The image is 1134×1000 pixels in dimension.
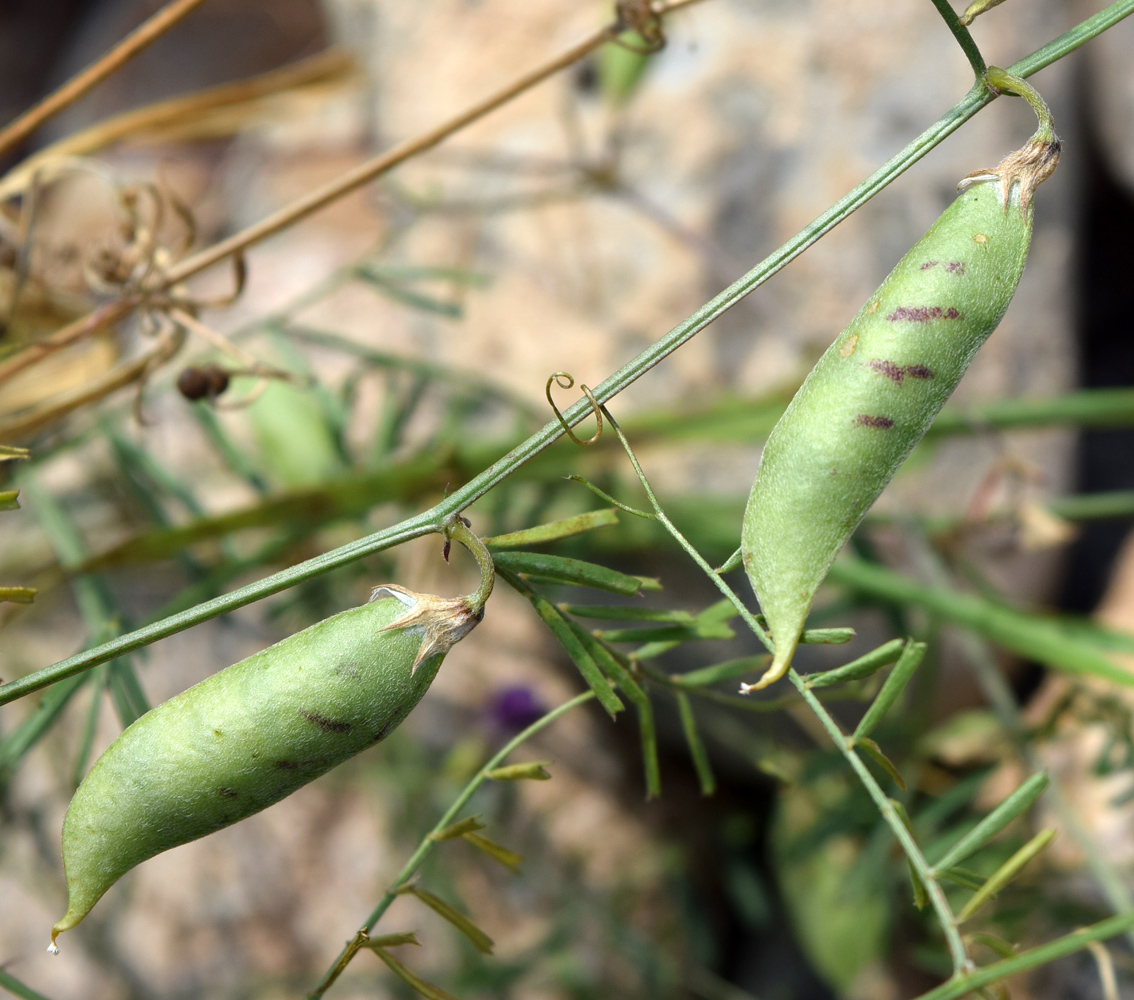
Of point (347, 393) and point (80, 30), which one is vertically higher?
point (80, 30)

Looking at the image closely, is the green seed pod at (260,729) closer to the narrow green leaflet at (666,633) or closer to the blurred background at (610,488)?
the narrow green leaflet at (666,633)

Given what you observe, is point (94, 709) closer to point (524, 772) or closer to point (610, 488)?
point (524, 772)

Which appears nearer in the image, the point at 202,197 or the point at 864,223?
the point at 864,223

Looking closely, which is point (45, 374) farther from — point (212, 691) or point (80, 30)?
point (80, 30)

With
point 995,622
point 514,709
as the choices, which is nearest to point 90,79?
point 995,622

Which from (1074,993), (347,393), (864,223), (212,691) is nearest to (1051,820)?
(1074,993)

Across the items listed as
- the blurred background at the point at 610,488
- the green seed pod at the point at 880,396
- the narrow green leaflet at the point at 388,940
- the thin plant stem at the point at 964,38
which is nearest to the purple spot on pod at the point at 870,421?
the green seed pod at the point at 880,396
